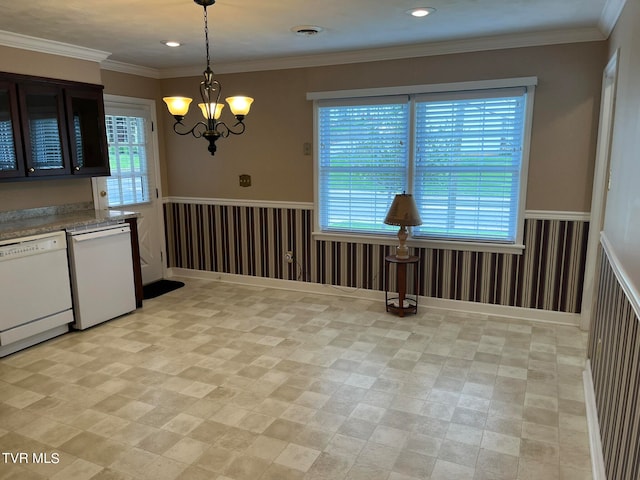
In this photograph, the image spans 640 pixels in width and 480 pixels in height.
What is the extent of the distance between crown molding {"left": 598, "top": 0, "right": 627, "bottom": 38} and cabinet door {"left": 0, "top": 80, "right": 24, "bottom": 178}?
170 inches

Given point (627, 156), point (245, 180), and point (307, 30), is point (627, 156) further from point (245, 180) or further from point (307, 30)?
point (245, 180)

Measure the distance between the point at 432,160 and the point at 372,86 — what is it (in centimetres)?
92

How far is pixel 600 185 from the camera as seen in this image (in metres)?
3.60

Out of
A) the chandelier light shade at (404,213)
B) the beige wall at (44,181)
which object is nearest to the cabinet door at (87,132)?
the beige wall at (44,181)

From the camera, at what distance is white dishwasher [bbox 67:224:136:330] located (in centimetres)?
387

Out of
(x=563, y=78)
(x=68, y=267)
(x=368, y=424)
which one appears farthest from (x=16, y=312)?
(x=563, y=78)

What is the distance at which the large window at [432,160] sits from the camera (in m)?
4.07

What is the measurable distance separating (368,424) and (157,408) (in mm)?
1262

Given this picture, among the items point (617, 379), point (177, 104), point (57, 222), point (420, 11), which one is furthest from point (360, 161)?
point (617, 379)

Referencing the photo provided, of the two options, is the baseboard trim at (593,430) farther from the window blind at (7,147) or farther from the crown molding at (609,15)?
the window blind at (7,147)

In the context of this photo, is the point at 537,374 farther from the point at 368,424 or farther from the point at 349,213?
the point at 349,213

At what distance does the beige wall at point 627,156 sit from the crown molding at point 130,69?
14.5 ft

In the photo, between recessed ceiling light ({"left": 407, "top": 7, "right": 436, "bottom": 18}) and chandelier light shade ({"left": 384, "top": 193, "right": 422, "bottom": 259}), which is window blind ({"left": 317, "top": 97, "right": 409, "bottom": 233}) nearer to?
chandelier light shade ({"left": 384, "top": 193, "right": 422, "bottom": 259})

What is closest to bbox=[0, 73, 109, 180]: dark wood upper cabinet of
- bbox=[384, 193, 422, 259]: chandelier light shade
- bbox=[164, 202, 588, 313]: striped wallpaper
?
bbox=[164, 202, 588, 313]: striped wallpaper
